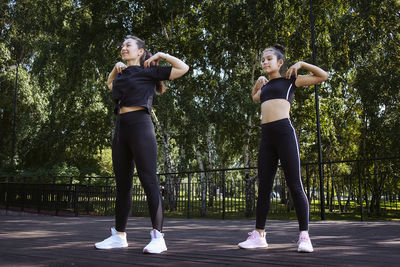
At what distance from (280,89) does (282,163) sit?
65 cm

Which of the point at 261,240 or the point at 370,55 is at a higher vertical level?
the point at 370,55

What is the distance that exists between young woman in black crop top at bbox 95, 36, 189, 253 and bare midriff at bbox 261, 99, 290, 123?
0.79m

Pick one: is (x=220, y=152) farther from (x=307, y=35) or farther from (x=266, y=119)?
(x=266, y=119)

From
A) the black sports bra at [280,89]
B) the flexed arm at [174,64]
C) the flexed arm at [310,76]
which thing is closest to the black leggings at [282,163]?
the black sports bra at [280,89]

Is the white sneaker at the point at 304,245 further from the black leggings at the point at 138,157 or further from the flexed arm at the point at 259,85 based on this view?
the flexed arm at the point at 259,85

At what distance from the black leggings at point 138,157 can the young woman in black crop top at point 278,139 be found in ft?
2.64

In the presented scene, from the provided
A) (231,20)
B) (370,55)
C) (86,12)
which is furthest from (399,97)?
(86,12)

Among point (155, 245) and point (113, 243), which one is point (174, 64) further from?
point (113, 243)

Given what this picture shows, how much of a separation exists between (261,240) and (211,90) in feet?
38.0

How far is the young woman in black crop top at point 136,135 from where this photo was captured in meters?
2.72

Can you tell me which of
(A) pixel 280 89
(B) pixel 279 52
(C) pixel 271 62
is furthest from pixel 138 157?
(B) pixel 279 52

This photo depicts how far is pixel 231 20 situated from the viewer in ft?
42.1

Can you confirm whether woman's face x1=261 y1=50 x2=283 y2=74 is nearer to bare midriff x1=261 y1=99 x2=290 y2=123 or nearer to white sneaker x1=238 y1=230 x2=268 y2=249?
bare midriff x1=261 y1=99 x2=290 y2=123

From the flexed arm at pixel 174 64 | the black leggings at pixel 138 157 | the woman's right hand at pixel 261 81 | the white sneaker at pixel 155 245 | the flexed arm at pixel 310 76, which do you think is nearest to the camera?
the white sneaker at pixel 155 245
